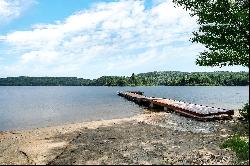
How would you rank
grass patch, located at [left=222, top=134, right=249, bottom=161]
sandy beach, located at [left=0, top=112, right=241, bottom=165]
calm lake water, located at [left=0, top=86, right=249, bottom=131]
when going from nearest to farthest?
grass patch, located at [left=222, top=134, right=249, bottom=161] < sandy beach, located at [left=0, top=112, right=241, bottom=165] < calm lake water, located at [left=0, top=86, right=249, bottom=131]

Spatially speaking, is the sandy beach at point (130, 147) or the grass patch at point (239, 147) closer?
the grass patch at point (239, 147)

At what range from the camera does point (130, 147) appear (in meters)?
17.3

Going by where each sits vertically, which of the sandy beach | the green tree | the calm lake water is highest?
the green tree

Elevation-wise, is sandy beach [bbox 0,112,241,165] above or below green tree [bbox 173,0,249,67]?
below

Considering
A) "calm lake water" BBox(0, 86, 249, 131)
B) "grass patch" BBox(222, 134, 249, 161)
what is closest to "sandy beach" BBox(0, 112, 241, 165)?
"grass patch" BBox(222, 134, 249, 161)

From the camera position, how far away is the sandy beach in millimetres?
14911

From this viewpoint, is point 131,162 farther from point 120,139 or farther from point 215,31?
point 215,31

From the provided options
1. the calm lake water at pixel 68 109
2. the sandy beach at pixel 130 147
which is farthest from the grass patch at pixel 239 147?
the calm lake water at pixel 68 109

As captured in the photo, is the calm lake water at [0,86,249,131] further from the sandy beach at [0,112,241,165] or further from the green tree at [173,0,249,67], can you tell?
the green tree at [173,0,249,67]

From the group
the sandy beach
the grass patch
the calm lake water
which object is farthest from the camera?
the calm lake water

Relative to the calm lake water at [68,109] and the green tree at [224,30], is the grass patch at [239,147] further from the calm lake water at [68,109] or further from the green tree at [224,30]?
the calm lake water at [68,109]

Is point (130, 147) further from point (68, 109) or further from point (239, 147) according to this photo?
point (68, 109)

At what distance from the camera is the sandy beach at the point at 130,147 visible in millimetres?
14911

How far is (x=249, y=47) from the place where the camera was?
707 inches
